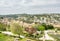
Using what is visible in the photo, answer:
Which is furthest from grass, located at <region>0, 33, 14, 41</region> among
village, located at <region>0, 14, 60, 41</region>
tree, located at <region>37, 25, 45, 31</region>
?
tree, located at <region>37, 25, 45, 31</region>

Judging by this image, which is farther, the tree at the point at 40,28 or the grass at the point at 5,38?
the tree at the point at 40,28

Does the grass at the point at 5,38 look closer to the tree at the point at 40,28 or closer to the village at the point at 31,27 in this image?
the village at the point at 31,27

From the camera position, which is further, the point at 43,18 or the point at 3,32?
the point at 43,18

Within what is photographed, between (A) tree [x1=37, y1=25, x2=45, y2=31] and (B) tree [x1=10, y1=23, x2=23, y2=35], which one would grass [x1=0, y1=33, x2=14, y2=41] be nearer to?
(B) tree [x1=10, y1=23, x2=23, y2=35]

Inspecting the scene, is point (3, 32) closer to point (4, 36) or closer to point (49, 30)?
point (4, 36)

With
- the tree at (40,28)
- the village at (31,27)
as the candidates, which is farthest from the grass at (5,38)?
the tree at (40,28)

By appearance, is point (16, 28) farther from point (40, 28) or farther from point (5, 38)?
point (40, 28)

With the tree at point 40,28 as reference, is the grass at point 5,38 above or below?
below

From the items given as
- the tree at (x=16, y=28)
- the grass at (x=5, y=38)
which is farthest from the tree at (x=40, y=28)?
the grass at (x=5, y=38)

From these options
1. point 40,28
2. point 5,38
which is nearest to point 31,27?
point 40,28

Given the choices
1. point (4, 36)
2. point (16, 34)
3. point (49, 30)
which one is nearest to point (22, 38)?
point (16, 34)

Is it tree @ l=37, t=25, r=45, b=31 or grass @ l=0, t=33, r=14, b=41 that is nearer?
grass @ l=0, t=33, r=14, b=41
